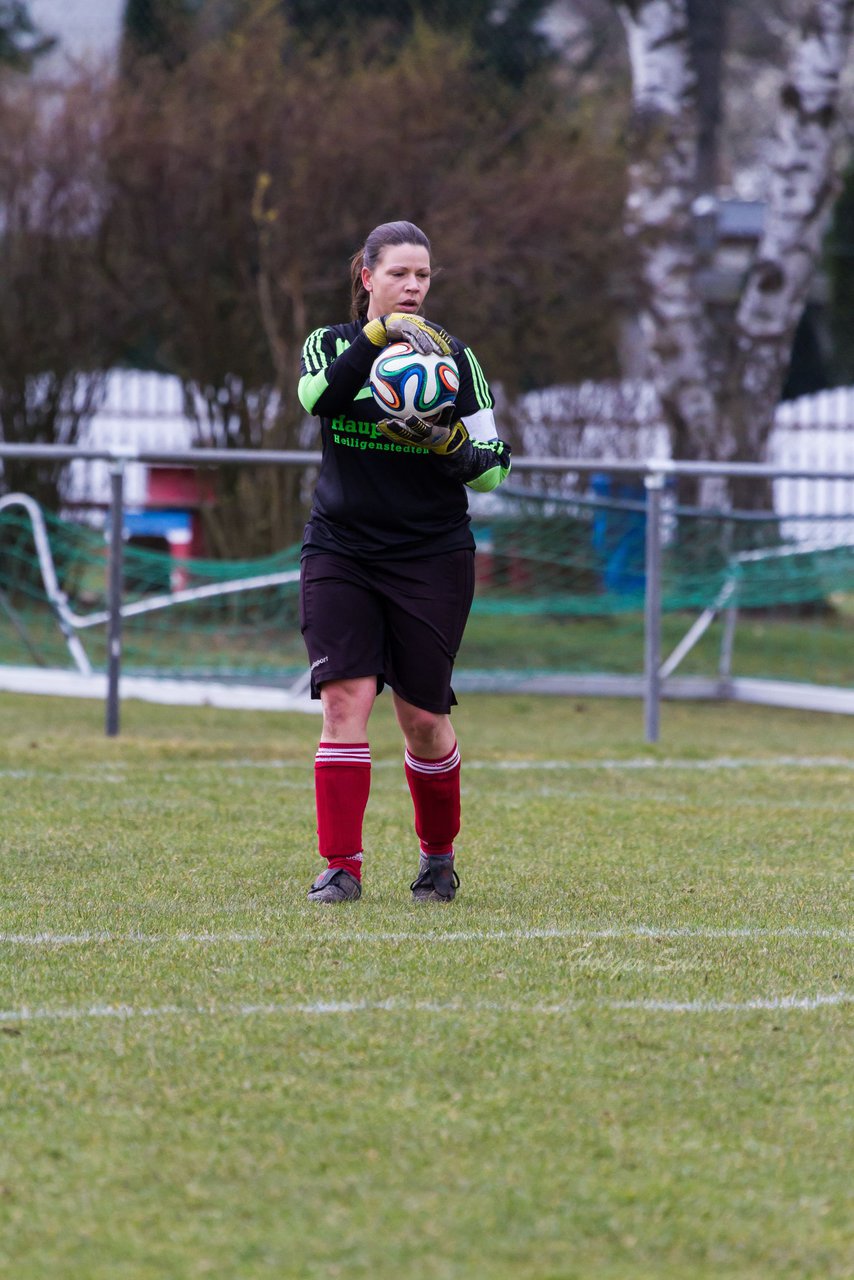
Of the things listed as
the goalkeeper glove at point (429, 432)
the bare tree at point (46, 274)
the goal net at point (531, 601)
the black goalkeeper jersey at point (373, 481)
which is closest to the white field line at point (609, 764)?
the goal net at point (531, 601)

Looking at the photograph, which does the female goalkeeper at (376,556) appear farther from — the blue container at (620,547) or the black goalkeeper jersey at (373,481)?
the blue container at (620,547)

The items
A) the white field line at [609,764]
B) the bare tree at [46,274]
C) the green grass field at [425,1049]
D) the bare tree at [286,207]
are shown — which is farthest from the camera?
the bare tree at [46,274]

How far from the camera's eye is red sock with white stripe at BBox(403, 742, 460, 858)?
5.22m

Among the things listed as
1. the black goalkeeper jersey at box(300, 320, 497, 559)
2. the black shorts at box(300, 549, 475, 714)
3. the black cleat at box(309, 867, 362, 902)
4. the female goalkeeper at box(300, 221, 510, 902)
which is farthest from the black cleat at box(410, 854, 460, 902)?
the black goalkeeper jersey at box(300, 320, 497, 559)

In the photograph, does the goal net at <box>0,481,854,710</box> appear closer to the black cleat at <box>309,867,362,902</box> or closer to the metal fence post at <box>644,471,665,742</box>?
the metal fence post at <box>644,471,665,742</box>

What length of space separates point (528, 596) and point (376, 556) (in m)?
8.94

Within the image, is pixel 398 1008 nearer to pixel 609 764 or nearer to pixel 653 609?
pixel 609 764

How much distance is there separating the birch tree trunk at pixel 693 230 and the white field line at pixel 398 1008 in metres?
13.1

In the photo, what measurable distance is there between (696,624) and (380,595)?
8.14 m

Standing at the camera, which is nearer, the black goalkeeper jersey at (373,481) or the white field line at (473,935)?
the white field line at (473,935)

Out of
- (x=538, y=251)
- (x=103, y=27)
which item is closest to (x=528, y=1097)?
(x=538, y=251)

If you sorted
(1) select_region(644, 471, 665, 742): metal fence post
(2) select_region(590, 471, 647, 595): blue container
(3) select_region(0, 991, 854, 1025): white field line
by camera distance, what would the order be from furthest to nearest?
(2) select_region(590, 471, 647, 595): blue container < (1) select_region(644, 471, 665, 742): metal fence post < (3) select_region(0, 991, 854, 1025): white field line

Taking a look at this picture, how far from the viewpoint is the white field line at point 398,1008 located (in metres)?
3.80

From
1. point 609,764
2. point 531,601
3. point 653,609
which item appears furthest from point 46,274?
point 609,764
